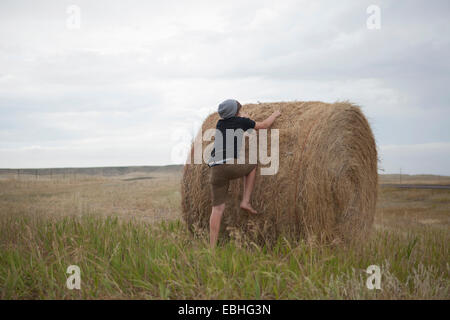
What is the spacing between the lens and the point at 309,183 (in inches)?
231

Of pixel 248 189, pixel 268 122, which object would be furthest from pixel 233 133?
pixel 248 189

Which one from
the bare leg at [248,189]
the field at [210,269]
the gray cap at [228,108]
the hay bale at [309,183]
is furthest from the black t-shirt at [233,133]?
the field at [210,269]

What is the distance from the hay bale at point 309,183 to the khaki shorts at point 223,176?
297 millimetres

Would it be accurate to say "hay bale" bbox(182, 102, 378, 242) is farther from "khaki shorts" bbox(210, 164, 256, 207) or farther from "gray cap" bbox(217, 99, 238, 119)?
"gray cap" bbox(217, 99, 238, 119)

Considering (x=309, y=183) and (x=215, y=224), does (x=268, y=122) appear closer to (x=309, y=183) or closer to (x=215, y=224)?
(x=309, y=183)

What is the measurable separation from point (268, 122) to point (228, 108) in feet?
2.47

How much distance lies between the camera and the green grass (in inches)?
172

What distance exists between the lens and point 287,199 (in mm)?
5953

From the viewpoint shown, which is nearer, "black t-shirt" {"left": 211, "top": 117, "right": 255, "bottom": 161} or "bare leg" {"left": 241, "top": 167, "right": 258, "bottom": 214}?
"black t-shirt" {"left": 211, "top": 117, "right": 255, "bottom": 161}

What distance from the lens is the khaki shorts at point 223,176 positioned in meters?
5.98

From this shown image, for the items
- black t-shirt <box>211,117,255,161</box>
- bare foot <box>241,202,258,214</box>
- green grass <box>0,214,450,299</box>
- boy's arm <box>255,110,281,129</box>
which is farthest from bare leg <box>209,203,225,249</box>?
boy's arm <box>255,110,281,129</box>

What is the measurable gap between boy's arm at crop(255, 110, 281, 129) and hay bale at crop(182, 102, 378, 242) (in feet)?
0.48

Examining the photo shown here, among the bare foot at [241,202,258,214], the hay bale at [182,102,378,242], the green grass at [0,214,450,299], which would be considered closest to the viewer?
the green grass at [0,214,450,299]

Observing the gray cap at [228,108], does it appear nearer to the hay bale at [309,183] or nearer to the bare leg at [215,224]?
the hay bale at [309,183]
